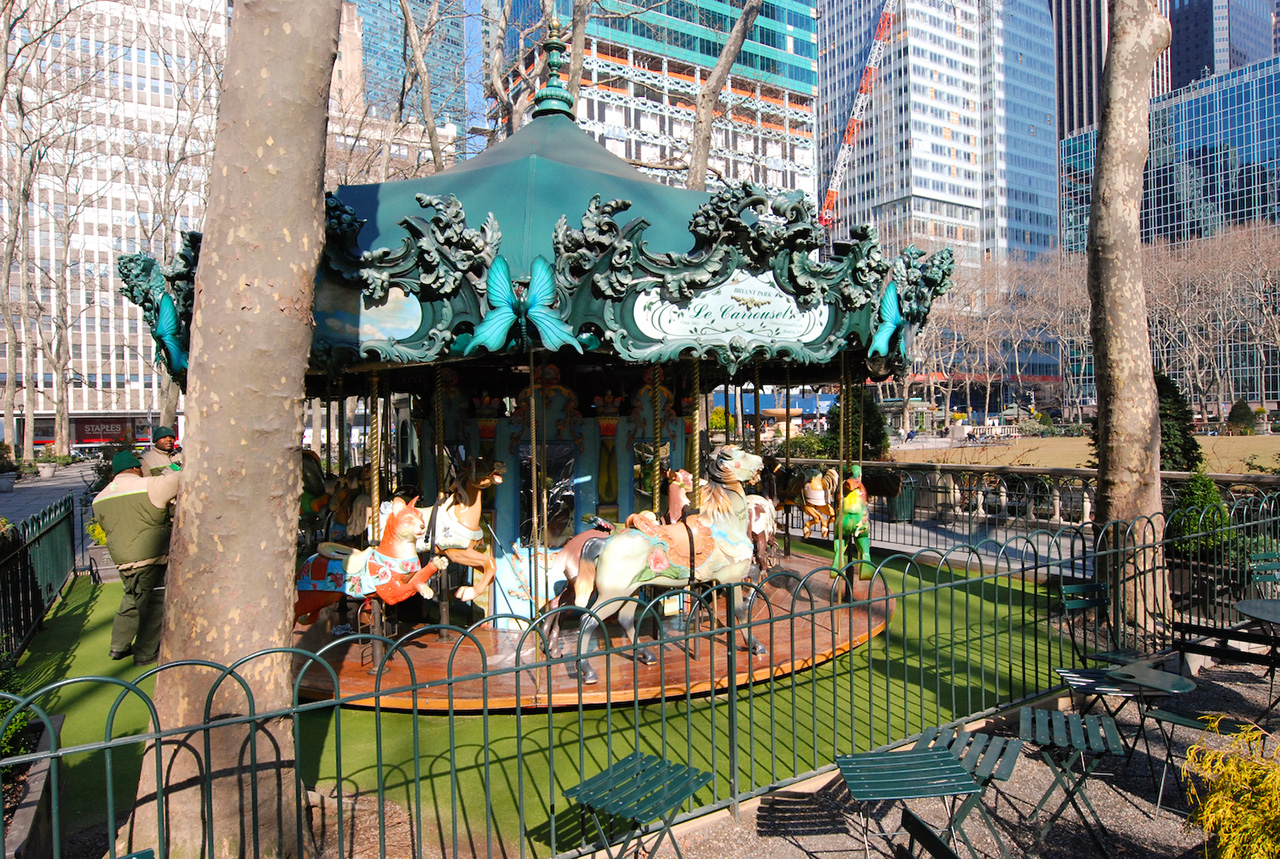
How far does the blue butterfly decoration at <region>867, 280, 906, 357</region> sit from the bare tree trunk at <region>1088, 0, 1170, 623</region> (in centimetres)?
216

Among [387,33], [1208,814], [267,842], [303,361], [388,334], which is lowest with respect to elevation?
[267,842]

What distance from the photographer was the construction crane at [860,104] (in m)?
101

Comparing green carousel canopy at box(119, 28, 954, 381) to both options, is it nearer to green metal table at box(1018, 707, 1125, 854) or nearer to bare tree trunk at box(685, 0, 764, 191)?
green metal table at box(1018, 707, 1125, 854)

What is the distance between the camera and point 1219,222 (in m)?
72.1

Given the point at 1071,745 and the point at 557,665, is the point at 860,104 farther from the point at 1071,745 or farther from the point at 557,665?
the point at 1071,745

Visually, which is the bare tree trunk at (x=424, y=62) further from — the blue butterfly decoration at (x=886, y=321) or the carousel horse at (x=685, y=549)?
the carousel horse at (x=685, y=549)

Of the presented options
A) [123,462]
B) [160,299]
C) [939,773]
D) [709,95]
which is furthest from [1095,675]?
[709,95]

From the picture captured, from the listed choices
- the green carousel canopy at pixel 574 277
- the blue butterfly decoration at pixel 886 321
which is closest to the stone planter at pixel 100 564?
the green carousel canopy at pixel 574 277

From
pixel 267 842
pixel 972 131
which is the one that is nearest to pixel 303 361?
pixel 267 842

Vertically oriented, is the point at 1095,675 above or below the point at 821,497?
below

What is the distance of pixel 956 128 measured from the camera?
10006cm

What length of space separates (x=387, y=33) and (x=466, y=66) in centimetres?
729

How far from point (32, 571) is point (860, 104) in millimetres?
111344

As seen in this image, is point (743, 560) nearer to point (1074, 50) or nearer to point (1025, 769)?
point (1025, 769)
